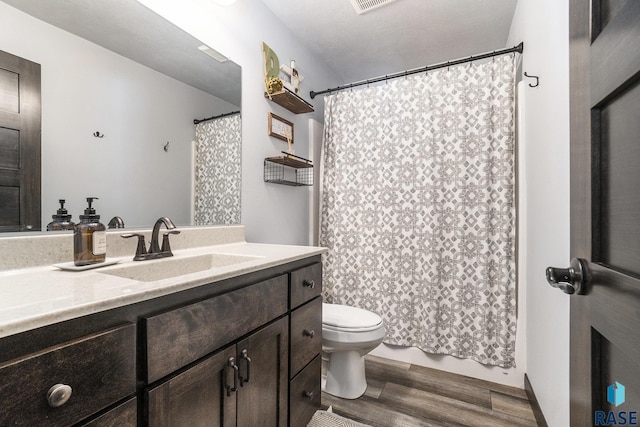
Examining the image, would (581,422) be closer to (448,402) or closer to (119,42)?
(448,402)

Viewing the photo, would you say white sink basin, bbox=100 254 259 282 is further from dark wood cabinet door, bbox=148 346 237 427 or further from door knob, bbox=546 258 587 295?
door knob, bbox=546 258 587 295

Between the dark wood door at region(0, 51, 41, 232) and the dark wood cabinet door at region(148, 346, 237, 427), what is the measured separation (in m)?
0.73

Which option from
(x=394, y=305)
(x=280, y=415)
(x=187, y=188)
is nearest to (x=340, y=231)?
(x=394, y=305)

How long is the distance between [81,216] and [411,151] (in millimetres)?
1897

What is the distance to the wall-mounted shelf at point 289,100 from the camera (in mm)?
1878

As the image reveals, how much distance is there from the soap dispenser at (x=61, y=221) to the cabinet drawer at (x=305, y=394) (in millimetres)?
1027

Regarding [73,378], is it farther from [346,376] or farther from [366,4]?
[366,4]

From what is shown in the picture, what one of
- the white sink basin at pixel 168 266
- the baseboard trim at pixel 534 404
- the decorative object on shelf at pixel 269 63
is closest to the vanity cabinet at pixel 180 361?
the white sink basin at pixel 168 266

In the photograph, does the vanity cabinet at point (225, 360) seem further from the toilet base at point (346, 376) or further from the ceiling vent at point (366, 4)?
the ceiling vent at point (366, 4)

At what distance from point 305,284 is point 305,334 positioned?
219 millimetres

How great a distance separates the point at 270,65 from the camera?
1904 mm

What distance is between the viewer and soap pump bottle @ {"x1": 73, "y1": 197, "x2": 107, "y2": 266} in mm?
913

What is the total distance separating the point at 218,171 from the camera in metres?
1.59

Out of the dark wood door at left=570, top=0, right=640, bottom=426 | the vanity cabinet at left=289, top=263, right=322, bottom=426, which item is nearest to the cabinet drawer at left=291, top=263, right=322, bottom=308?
the vanity cabinet at left=289, top=263, right=322, bottom=426
